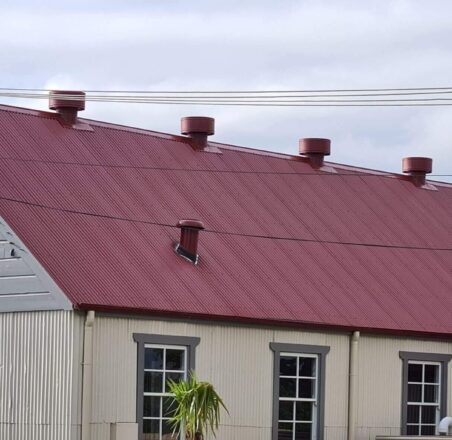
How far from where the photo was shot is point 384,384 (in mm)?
33250

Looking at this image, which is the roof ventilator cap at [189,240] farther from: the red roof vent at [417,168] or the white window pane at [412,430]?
the red roof vent at [417,168]

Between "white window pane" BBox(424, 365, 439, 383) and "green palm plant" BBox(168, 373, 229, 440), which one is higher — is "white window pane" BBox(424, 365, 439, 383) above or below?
above

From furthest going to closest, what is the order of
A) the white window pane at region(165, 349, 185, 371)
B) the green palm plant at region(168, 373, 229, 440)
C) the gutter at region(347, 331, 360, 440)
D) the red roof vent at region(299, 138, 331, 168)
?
1. the red roof vent at region(299, 138, 331, 168)
2. the gutter at region(347, 331, 360, 440)
3. the white window pane at region(165, 349, 185, 371)
4. the green palm plant at region(168, 373, 229, 440)

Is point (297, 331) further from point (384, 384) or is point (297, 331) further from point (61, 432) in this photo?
point (61, 432)

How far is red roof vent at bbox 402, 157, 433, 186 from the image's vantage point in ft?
140

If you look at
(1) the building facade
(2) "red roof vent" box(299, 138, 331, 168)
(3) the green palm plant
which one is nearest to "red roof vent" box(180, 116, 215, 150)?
(1) the building facade

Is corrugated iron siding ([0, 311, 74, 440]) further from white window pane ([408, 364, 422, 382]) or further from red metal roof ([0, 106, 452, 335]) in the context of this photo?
white window pane ([408, 364, 422, 382])

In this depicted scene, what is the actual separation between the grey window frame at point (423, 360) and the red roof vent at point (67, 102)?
9027mm

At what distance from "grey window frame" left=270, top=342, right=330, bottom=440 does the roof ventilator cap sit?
244cm

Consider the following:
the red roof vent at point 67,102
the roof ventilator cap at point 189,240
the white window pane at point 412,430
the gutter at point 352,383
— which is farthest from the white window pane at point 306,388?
the red roof vent at point 67,102

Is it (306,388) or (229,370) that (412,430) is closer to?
(306,388)

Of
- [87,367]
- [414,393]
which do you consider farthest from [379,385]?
[87,367]

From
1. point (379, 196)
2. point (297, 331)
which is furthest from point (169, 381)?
point (379, 196)

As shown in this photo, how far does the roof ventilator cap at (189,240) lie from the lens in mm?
30938
